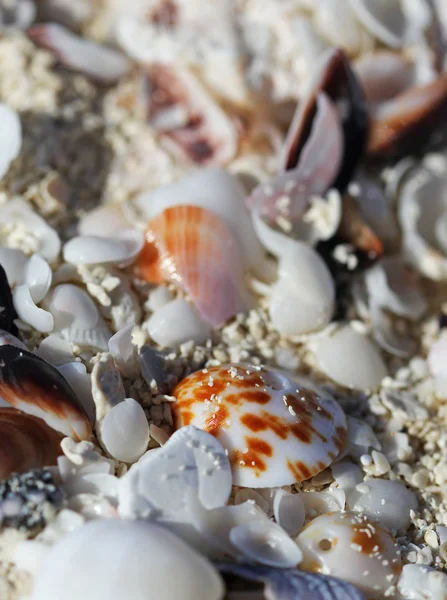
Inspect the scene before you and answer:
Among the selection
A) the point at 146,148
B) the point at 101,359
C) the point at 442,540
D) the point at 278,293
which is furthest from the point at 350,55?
the point at 442,540

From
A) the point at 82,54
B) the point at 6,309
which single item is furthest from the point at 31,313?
the point at 82,54

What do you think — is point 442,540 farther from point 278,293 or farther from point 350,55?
point 350,55

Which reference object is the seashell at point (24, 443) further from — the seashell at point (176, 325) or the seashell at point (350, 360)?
the seashell at point (350, 360)

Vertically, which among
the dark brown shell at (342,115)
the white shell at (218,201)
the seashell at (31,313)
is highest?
the dark brown shell at (342,115)

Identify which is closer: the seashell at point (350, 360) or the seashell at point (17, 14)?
the seashell at point (350, 360)

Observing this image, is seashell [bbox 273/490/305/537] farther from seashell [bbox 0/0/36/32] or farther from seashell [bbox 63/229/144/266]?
seashell [bbox 0/0/36/32]

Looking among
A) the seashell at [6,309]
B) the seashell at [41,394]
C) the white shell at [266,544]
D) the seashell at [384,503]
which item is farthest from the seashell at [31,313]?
the seashell at [384,503]
